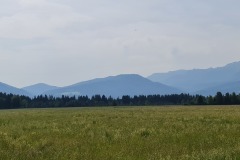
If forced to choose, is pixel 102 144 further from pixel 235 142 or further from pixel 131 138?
pixel 235 142

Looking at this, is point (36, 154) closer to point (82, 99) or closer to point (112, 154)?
point (112, 154)

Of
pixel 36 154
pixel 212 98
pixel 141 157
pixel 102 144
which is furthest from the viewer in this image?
pixel 212 98

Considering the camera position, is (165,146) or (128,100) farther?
(128,100)

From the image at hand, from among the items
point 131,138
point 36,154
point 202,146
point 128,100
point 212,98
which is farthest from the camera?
point 128,100

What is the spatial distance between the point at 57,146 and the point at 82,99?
586 feet

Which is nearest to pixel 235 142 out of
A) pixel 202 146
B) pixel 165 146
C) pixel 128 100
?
pixel 202 146

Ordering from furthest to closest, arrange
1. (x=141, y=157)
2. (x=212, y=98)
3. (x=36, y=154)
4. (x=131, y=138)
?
(x=212, y=98) < (x=131, y=138) < (x=36, y=154) < (x=141, y=157)

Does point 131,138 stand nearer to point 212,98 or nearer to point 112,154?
point 112,154

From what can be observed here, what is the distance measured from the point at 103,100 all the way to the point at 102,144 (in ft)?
579

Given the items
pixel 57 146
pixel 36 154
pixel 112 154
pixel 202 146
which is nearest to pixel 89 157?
pixel 112 154

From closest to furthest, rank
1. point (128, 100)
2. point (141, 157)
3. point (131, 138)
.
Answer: point (141, 157) → point (131, 138) → point (128, 100)

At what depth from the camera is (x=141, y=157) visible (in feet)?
40.3

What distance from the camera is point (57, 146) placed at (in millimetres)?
15195

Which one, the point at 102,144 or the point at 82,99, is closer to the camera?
the point at 102,144
